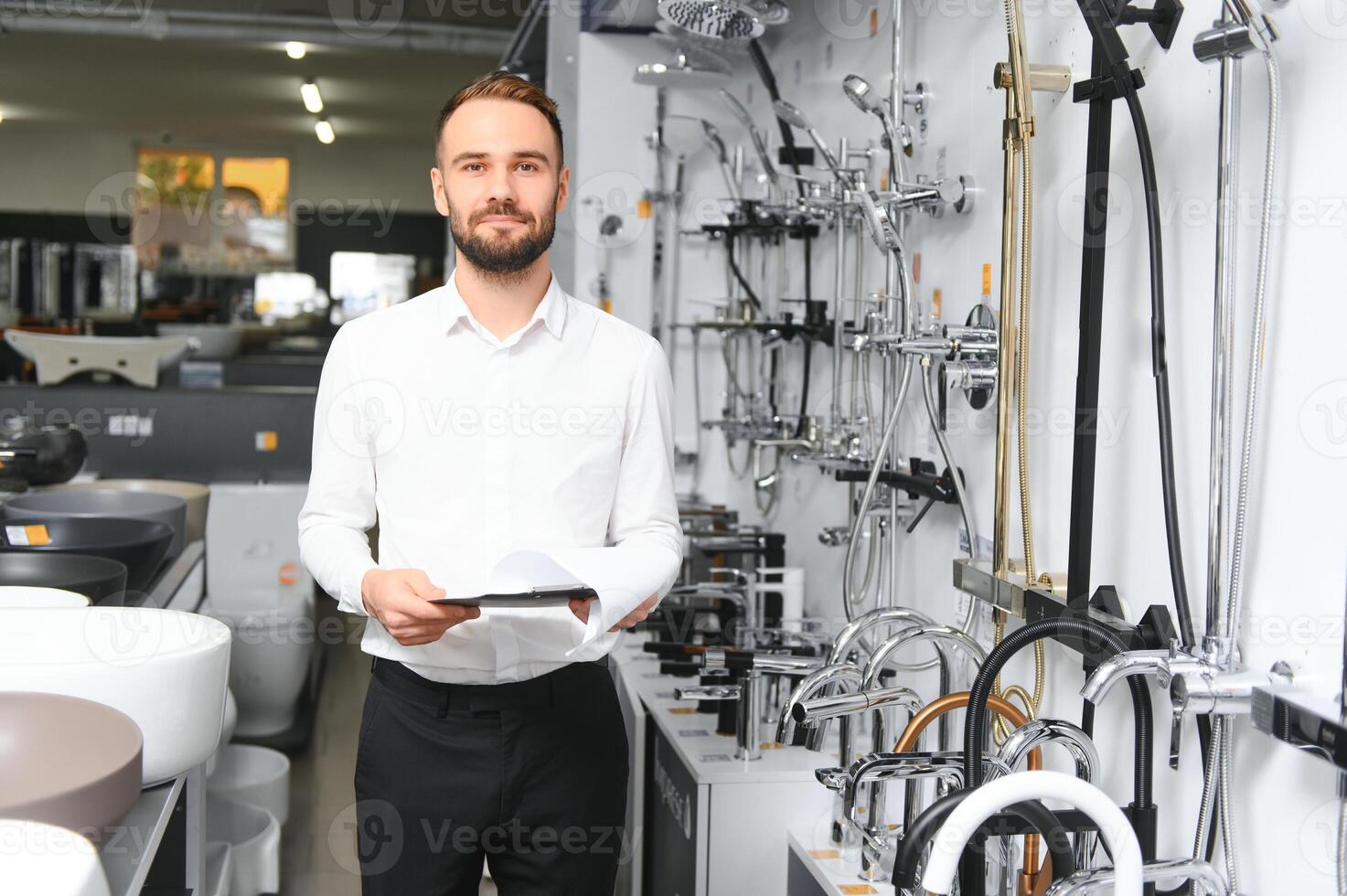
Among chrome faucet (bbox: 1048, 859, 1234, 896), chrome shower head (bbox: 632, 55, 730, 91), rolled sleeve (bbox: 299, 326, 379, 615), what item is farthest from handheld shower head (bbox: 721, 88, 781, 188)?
chrome faucet (bbox: 1048, 859, 1234, 896)

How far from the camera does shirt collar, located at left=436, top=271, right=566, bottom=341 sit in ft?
5.58

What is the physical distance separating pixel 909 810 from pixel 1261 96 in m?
1.06

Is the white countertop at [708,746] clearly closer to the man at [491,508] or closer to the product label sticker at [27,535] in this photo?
the man at [491,508]

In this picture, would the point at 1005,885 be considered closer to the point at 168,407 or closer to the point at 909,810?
the point at 909,810

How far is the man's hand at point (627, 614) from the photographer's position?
1.49m

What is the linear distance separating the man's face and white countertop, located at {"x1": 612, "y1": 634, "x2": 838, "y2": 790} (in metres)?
1.07

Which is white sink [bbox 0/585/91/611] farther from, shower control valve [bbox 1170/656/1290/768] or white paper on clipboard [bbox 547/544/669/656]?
shower control valve [bbox 1170/656/1290/768]

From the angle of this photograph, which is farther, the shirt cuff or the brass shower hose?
the brass shower hose

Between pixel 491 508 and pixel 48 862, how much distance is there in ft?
2.44

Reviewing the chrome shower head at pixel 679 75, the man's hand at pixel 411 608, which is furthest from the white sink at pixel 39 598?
the chrome shower head at pixel 679 75

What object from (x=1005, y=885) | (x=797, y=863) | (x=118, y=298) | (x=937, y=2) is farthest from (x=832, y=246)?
(x=118, y=298)

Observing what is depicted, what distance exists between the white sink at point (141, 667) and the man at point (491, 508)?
193 mm

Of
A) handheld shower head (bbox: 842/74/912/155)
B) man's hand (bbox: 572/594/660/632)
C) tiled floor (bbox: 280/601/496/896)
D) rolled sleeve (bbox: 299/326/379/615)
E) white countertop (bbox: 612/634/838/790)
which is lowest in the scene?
tiled floor (bbox: 280/601/496/896)

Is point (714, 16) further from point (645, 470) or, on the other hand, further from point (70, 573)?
point (70, 573)
